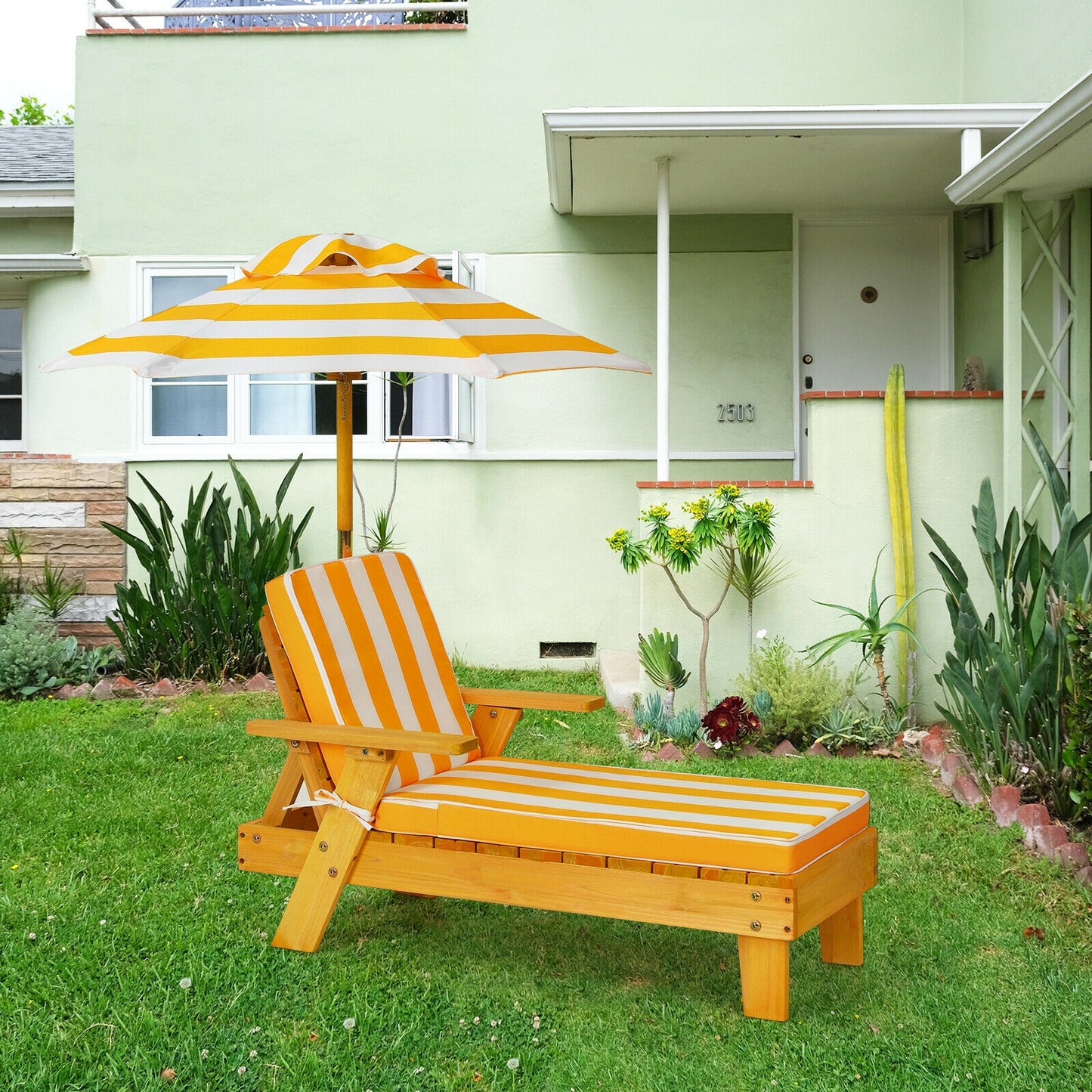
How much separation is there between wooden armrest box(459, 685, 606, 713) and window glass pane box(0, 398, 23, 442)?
242 inches

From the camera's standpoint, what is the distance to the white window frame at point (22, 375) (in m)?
8.52

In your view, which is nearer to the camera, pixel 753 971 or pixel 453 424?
pixel 753 971

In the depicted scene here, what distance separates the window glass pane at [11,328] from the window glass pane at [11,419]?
1.45 feet

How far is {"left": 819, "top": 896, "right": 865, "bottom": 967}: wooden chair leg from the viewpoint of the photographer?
3.36 meters

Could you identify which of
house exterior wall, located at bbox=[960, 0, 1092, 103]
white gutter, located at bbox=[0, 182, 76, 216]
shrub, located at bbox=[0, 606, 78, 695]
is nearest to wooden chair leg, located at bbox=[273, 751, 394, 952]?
shrub, located at bbox=[0, 606, 78, 695]

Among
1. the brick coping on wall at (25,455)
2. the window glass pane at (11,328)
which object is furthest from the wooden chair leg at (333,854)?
the window glass pane at (11,328)

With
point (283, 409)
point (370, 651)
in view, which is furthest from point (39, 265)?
point (370, 651)

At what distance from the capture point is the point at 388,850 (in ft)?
10.7

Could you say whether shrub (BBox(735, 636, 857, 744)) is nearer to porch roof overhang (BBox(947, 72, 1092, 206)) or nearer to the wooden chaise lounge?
the wooden chaise lounge

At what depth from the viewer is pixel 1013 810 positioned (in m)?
4.45

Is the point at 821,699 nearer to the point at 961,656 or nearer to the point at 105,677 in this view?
the point at 961,656

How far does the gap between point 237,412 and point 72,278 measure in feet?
5.17

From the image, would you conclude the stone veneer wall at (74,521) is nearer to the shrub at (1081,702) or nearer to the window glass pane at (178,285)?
the window glass pane at (178,285)

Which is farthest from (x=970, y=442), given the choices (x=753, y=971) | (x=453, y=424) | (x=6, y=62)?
(x=6, y=62)
